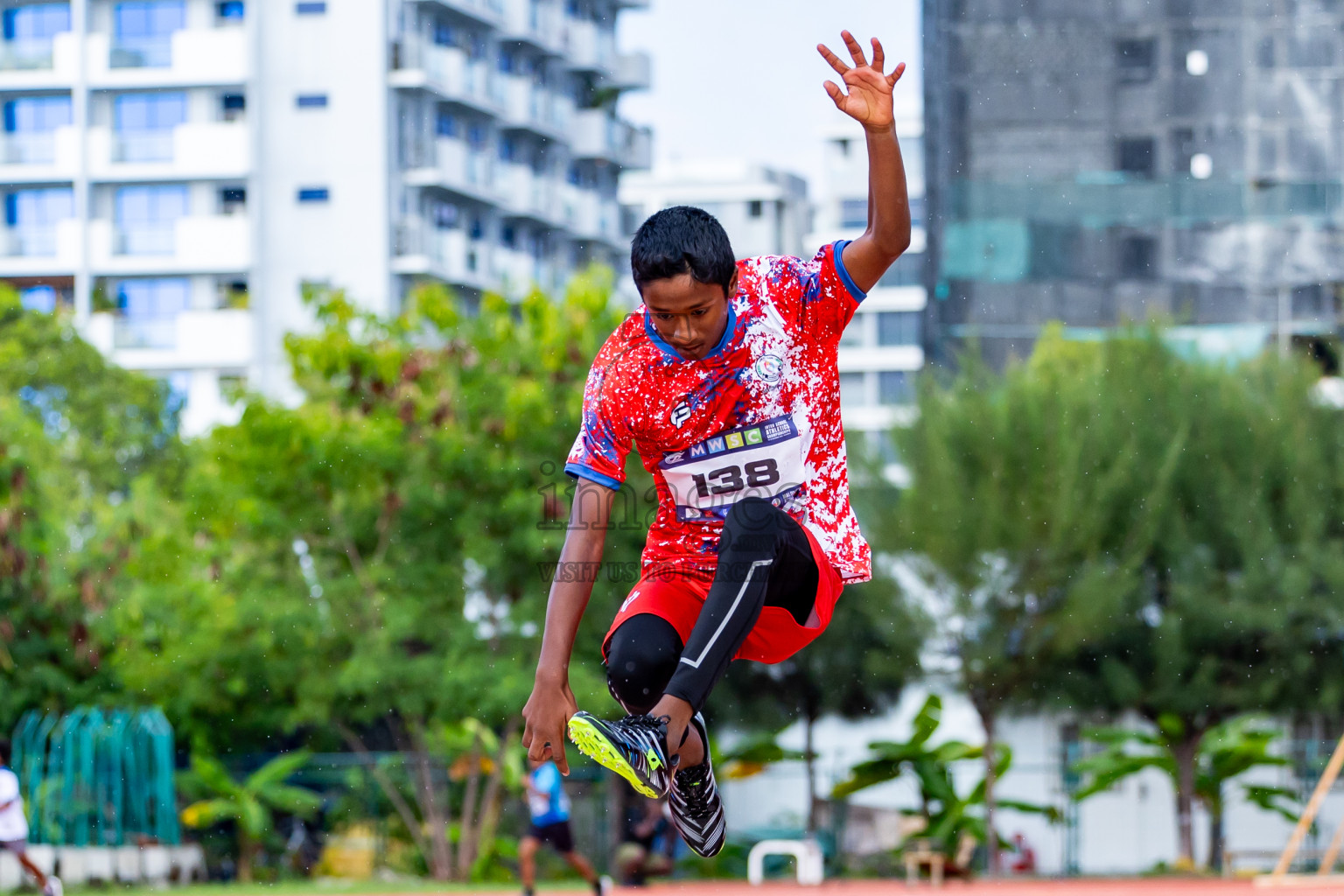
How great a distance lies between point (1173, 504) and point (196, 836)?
39.0ft

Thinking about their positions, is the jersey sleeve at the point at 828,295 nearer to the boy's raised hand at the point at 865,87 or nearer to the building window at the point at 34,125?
the boy's raised hand at the point at 865,87

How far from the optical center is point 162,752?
1816 centimetres

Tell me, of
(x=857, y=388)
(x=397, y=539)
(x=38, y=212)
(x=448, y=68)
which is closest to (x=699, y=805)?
(x=397, y=539)

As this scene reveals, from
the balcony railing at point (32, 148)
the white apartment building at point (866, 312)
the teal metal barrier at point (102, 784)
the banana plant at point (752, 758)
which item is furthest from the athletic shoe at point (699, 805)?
the white apartment building at point (866, 312)

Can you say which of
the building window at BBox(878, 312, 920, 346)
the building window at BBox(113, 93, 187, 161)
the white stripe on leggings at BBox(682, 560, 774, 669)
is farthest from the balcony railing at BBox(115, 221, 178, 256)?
the white stripe on leggings at BBox(682, 560, 774, 669)

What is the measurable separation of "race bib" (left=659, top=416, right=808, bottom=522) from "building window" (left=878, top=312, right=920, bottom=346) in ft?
191

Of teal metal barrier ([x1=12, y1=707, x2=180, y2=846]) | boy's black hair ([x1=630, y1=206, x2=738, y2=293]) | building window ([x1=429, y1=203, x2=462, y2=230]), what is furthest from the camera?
building window ([x1=429, y1=203, x2=462, y2=230])

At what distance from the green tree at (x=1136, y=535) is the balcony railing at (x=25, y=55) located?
27.5 metres

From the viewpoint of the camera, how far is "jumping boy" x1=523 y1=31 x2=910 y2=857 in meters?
4.04

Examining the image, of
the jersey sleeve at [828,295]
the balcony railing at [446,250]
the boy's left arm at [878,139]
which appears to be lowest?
the jersey sleeve at [828,295]

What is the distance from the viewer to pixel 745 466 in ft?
14.1

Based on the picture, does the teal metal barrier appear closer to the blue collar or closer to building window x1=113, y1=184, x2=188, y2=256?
the blue collar

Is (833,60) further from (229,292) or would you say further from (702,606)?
(229,292)

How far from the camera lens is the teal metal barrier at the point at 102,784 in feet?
57.4
